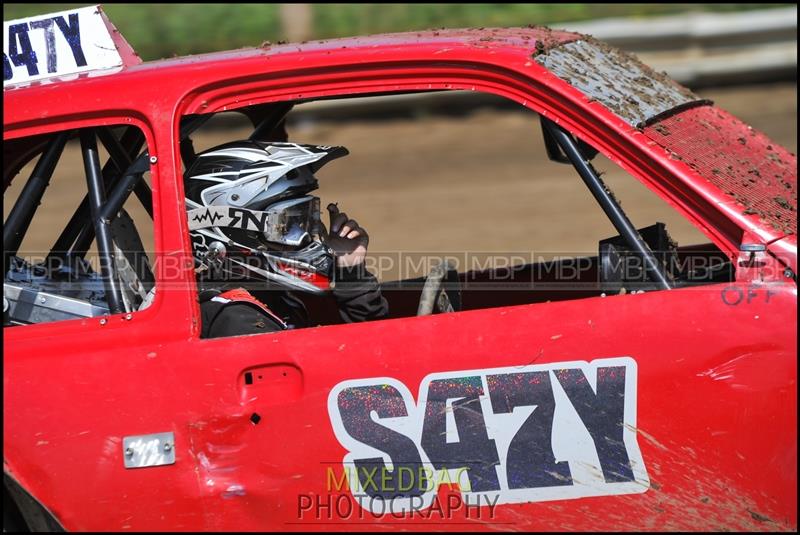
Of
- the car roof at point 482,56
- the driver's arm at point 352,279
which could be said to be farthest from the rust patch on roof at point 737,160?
the driver's arm at point 352,279

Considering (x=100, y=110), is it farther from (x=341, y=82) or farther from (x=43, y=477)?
(x=43, y=477)

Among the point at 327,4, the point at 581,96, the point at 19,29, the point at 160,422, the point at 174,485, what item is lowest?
the point at 174,485

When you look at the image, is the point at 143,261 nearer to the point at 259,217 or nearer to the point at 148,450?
the point at 259,217

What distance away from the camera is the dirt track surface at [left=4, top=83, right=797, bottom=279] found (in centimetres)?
778

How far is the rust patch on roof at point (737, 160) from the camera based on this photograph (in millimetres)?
2736

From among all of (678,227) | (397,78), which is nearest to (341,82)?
(397,78)

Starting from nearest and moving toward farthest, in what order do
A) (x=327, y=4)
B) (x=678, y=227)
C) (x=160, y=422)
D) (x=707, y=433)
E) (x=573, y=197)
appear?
(x=707, y=433), (x=160, y=422), (x=678, y=227), (x=573, y=197), (x=327, y=4)

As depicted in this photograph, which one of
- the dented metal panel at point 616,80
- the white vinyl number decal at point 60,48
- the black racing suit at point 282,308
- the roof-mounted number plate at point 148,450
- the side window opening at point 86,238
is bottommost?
the roof-mounted number plate at point 148,450

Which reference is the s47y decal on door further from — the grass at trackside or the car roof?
the grass at trackside

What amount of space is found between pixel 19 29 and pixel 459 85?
1.47 meters

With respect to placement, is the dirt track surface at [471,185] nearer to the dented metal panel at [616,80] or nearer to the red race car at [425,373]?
the dented metal panel at [616,80]

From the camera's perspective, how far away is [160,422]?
2734mm

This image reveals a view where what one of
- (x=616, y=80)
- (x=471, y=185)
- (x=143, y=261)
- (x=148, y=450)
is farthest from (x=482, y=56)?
(x=471, y=185)

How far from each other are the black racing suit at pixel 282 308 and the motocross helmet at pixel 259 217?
11 centimetres
